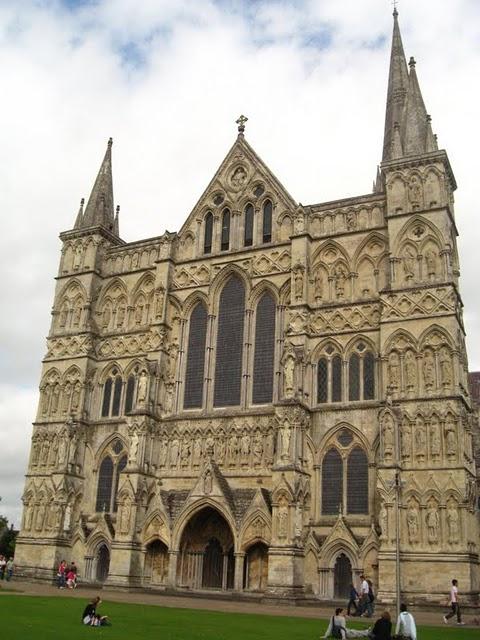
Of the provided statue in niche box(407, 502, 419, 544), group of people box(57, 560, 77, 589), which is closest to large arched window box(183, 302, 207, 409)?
group of people box(57, 560, 77, 589)

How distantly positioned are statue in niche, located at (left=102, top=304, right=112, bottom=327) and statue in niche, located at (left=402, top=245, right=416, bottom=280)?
59.0 ft

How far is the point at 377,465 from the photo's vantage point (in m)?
30.2

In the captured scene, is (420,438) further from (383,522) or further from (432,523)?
(383,522)

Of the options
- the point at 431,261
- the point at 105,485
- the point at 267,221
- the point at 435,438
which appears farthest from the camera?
the point at 267,221

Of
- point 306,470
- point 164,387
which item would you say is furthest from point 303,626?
point 164,387

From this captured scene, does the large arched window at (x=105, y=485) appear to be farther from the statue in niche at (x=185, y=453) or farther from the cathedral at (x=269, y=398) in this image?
the statue in niche at (x=185, y=453)

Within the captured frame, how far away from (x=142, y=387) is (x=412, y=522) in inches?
604

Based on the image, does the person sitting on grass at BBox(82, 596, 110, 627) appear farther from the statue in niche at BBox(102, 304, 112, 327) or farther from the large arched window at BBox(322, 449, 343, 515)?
the statue in niche at BBox(102, 304, 112, 327)

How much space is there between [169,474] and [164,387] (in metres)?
4.76

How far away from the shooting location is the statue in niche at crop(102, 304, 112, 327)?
1651 inches

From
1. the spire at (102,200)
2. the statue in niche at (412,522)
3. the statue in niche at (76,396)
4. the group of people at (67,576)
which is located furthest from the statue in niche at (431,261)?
the group of people at (67,576)

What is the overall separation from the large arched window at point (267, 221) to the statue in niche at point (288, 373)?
7917 millimetres

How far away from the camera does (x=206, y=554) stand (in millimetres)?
34000

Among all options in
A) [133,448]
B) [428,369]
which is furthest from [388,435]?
Answer: [133,448]
